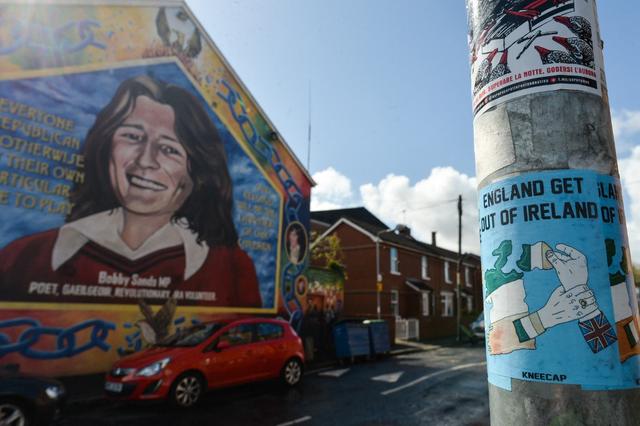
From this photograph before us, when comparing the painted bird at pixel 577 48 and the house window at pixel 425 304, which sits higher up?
the painted bird at pixel 577 48

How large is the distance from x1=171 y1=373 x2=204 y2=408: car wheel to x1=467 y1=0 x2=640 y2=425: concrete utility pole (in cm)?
698

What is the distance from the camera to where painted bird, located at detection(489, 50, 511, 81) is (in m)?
2.62

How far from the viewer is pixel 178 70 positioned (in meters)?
13.3

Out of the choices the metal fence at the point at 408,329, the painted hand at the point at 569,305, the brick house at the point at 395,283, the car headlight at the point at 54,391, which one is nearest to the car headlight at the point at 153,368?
the car headlight at the point at 54,391

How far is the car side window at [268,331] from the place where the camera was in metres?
10.2

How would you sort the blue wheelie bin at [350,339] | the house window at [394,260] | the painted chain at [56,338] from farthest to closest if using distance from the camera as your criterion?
the house window at [394,260] < the blue wheelie bin at [350,339] < the painted chain at [56,338]

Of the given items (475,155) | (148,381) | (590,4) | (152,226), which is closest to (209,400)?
(148,381)

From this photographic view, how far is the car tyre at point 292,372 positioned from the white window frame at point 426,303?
65.9ft

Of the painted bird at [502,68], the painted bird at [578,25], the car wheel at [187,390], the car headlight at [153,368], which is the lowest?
the car wheel at [187,390]

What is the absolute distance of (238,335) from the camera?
380 inches

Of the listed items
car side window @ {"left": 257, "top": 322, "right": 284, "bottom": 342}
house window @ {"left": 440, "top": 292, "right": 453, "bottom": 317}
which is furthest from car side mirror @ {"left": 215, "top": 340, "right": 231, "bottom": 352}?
house window @ {"left": 440, "top": 292, "right": 453, "bottom": 317}

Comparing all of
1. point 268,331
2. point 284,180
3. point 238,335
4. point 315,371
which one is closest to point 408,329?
point 315,371

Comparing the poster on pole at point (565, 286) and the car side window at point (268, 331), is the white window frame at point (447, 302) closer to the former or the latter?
the car side window at point (268, 331)

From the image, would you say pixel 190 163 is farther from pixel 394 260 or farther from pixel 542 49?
pixel 394 260
